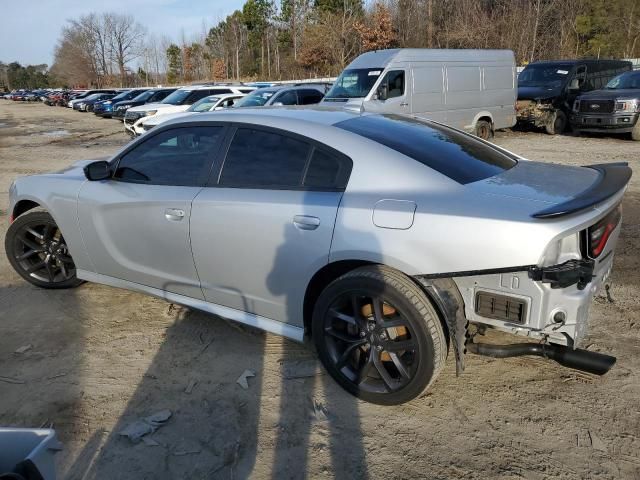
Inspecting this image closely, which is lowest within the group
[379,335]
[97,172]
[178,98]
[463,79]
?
[379,335]

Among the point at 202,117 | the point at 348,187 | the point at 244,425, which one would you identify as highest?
the point at 202,117

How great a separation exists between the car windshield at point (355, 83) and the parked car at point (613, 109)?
6.06 meters

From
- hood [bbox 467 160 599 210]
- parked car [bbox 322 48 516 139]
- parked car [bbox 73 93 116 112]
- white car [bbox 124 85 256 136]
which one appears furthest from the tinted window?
parked car [bbox 73 93 116 112]

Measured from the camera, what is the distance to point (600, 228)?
261 centimetres

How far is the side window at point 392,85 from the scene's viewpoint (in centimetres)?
1157

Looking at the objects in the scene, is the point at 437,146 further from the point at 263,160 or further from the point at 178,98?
the point at 178,98

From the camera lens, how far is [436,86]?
1234 centimetres

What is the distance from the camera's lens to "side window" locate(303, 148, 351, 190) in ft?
9.54

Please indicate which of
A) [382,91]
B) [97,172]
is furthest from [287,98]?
[97,172]

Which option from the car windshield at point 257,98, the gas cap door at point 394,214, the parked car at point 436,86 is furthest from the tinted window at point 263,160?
the car windshield at point 257,98

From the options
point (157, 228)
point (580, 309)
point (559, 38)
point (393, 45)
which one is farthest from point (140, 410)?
point (393, 45)

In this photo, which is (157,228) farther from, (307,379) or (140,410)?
(307,379)

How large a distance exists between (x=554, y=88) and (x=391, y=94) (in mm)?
6743

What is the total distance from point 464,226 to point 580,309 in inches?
27.3
